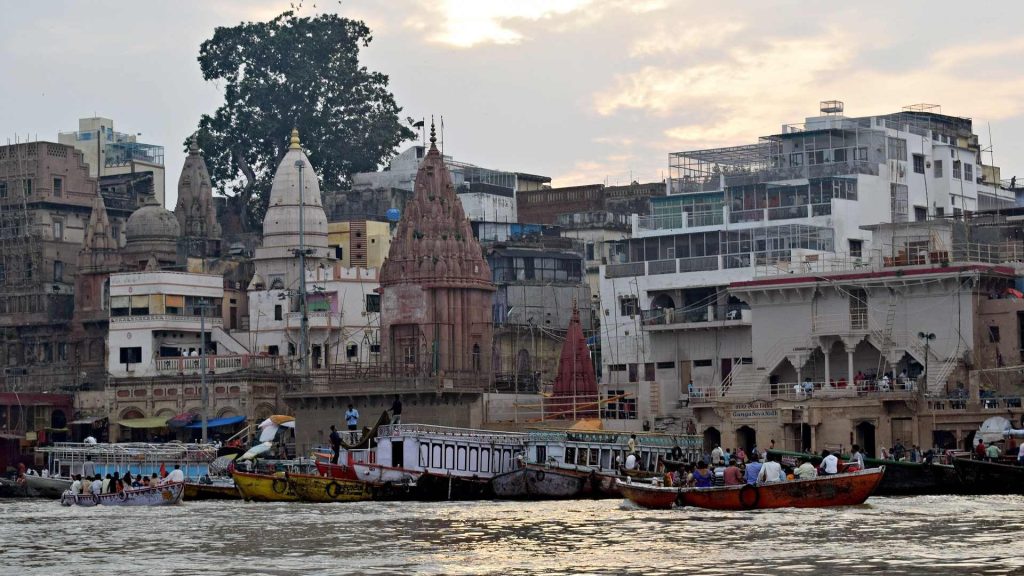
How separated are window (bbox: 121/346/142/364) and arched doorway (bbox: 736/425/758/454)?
1271 inches

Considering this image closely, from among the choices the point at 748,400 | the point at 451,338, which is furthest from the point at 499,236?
the point at 748,400

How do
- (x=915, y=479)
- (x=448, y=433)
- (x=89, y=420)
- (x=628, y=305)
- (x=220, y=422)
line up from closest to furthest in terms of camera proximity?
1. (x=915, y=479)
2. (x=448, y=433)
3. (x=628, y=305)
4. (x=220, y=422)
5. (x=89, y=420)

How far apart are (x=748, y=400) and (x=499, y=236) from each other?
106 feet

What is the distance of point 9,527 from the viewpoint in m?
54.9

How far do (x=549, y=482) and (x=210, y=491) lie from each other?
492 inches

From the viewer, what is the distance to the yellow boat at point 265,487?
63.1 metres

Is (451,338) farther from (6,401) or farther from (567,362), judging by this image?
(6,401)

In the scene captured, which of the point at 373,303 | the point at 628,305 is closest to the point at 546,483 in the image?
the point at 628,305

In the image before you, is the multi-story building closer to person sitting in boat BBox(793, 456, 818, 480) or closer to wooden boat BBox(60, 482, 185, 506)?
wooden boat BBox(60, 482, 185, 506)

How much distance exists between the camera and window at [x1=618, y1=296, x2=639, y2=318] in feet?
275

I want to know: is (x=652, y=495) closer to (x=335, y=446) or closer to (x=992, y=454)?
(x=992, y=454)

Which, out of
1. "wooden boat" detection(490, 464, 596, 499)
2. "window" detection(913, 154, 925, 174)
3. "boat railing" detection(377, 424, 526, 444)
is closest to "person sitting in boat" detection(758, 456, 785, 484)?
"wooden boat" detection(490, 464, 596, 499)

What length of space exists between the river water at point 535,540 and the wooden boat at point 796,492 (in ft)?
1.73

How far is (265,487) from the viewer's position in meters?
63.5
